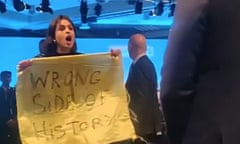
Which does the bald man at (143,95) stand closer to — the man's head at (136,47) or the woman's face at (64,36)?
the man's head at (136,47)

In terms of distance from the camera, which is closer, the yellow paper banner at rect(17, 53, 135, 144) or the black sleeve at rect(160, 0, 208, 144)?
the black sleeve at rect(160, 0, 208, 144)

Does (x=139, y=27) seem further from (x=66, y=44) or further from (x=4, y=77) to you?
(x=66, y=44)

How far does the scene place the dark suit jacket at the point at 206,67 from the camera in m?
0.82

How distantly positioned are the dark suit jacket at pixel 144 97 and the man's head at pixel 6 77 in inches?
57.2

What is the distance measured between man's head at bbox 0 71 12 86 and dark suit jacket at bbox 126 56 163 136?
145 centimetres

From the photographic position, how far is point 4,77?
13.4 ft

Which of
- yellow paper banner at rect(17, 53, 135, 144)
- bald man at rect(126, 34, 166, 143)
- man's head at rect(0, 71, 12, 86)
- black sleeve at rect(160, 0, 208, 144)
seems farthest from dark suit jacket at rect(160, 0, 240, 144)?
man's head at rect(0, 71, 12, 86)

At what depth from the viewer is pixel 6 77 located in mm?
4074

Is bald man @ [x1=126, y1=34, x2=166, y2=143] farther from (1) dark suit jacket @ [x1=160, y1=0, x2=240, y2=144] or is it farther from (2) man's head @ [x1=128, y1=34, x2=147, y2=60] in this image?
(1) dark suit jacket @ [x1=160, y1=0, x2=240, y2=144]

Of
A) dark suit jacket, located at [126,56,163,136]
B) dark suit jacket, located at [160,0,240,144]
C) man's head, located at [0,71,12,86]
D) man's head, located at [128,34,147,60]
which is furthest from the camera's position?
man's head, located at [0,71,12,86]

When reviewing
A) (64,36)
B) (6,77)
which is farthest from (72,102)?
(6,77)

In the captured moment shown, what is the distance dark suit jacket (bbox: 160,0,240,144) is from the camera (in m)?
0.82

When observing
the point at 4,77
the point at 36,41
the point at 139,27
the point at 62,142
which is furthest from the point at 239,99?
the point at 139,27

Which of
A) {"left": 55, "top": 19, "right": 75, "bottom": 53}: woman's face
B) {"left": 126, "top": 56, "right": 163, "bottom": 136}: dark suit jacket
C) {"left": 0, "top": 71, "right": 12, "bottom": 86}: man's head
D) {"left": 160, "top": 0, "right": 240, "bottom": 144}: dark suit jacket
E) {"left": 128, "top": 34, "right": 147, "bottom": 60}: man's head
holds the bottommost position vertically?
{"left": 0, "top": 71, "right": 12, "bottom": 86}: man's head
